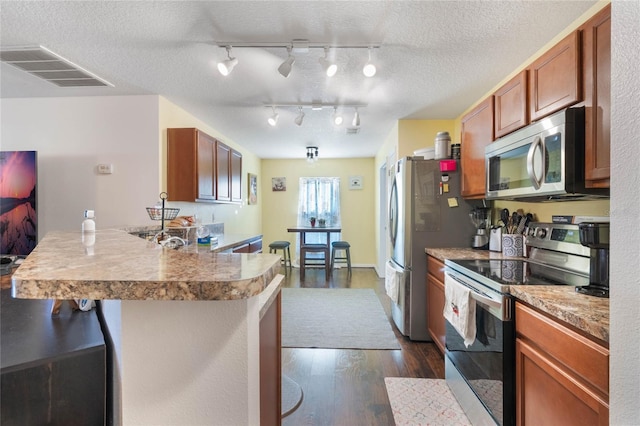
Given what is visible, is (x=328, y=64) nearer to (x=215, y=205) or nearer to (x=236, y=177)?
(x=236, y=177)

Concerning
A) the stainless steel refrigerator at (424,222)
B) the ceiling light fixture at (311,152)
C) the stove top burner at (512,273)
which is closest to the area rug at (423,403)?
the stainless steel refrigerator at (424,222)

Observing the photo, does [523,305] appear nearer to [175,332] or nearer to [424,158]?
[175,332]

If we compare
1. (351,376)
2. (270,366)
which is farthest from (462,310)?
(270,366)

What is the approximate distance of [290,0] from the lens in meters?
1.50

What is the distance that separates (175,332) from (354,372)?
1.81 metres

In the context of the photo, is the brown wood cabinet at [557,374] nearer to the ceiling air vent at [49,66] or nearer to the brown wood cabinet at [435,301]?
the brown wood cabinet at [435,301]

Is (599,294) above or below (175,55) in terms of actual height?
below

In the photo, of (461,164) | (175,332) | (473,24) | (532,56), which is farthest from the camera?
(461,164)

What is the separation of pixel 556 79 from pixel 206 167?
2970 mm

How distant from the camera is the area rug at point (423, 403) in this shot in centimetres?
167

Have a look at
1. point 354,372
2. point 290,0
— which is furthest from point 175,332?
point 354,372

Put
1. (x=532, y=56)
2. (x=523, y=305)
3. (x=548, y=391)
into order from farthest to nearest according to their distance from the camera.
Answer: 1. (x=532, y=56)
2. (x=523, y=305)
3. (x=548, y=391)

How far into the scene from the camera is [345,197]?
6.13m

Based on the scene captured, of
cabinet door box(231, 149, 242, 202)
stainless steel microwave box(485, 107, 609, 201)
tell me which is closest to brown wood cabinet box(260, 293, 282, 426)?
stainless steel microwave box(485, 107, 609, 201)
